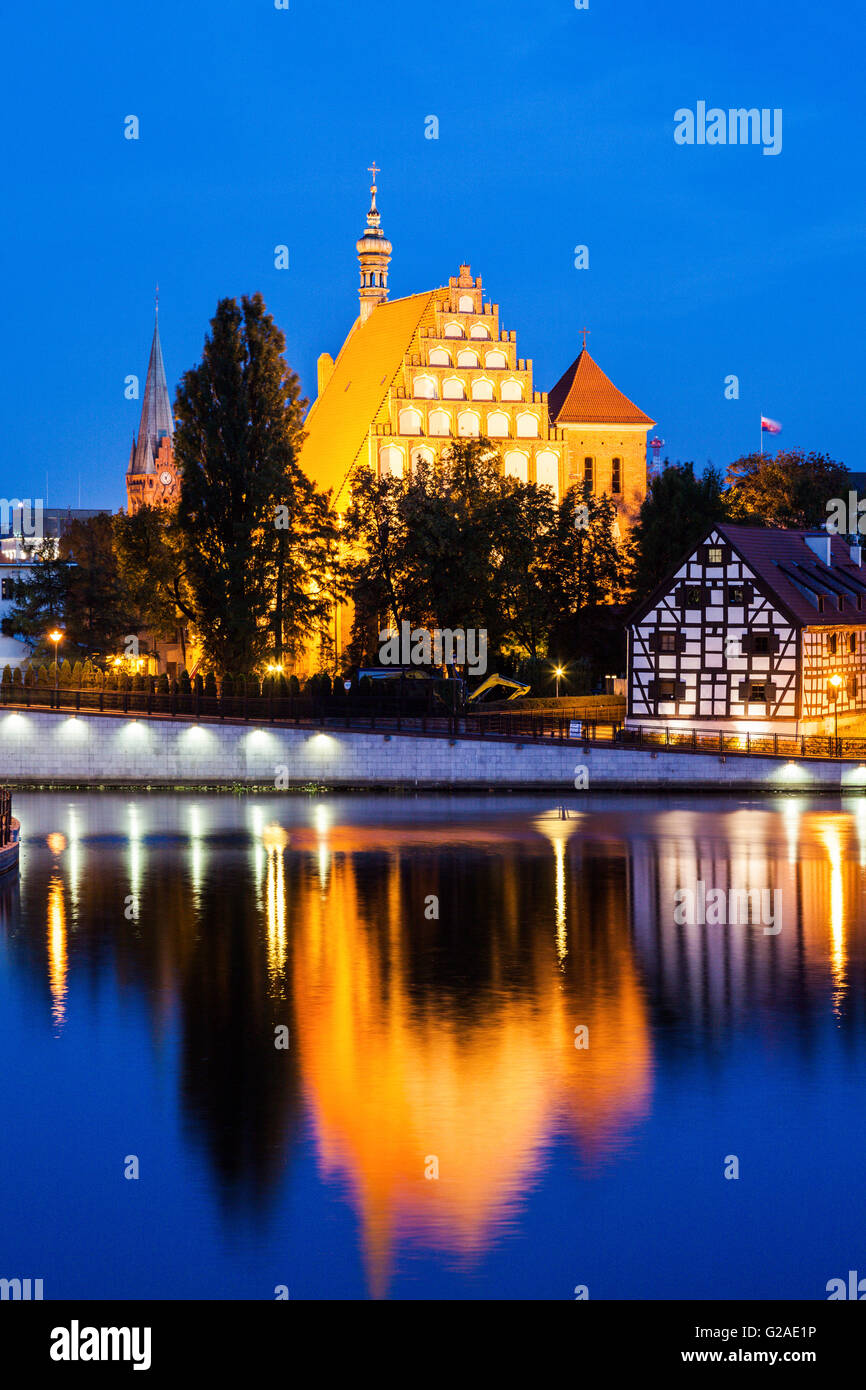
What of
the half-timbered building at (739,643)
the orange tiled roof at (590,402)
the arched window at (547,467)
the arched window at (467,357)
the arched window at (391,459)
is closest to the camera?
the half-timbered building at (739,643)

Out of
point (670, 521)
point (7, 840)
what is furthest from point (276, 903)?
point (670, 521)

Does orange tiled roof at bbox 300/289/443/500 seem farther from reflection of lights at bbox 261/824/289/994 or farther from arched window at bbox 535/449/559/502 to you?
reflection of lights at bbox 261/824/289/994

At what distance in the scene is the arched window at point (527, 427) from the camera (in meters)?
89.4

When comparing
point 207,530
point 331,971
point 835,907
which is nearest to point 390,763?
point 207,530

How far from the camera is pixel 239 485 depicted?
68.9 meters

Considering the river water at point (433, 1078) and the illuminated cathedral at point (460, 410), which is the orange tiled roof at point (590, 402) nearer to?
the illuminated cathedral at point (460, 410)

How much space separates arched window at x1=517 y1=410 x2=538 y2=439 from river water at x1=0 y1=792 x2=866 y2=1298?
1916 inches

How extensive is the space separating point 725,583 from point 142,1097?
4760cm

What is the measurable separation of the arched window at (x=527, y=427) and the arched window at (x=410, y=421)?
5.62 meters

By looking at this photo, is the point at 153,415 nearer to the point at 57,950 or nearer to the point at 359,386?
the point at 359,386

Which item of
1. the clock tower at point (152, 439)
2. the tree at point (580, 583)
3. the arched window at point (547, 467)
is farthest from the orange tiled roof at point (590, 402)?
the clock tower at point (152, 439)

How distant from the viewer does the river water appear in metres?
16.0

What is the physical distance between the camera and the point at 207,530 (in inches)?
2724

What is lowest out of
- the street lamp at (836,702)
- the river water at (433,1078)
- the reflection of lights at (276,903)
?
the river water at (433,1078)
